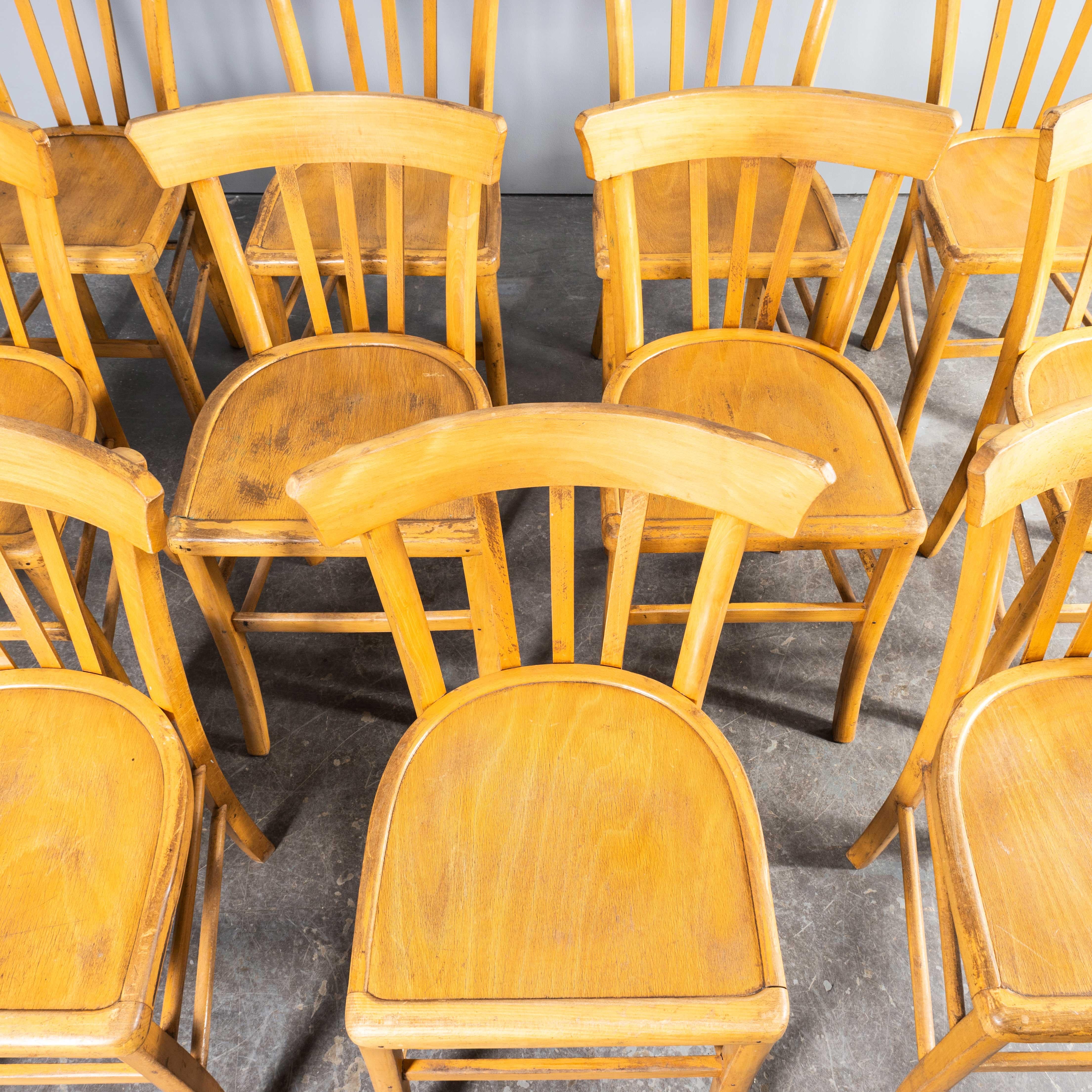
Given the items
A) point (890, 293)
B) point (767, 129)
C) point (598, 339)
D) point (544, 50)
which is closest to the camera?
point (767, 129)

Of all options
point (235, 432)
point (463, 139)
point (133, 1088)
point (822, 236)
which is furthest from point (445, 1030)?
point (822, 236)

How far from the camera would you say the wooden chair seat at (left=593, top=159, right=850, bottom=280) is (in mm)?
1655

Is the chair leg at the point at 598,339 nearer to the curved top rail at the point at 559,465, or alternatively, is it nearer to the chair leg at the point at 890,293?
the chair leg at the point at 890,293

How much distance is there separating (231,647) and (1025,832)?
4.01 feet

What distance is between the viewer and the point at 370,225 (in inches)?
69.4

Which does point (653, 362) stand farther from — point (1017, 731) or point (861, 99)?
point (1017, 731)

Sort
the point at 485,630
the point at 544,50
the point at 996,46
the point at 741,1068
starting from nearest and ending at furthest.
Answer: the point at 741,1068
the point at 485,630
the point at 996,46
the point at 544,50

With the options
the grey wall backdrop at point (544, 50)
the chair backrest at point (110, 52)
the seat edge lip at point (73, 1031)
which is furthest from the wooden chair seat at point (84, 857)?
the grey wall backdrop at point (544, 50)

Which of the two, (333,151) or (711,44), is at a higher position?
(711,44)

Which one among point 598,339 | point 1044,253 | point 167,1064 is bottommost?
point 167,1064

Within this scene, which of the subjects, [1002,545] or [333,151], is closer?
[1002,545]

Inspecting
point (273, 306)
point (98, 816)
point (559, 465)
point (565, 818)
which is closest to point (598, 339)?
point (273, 306)

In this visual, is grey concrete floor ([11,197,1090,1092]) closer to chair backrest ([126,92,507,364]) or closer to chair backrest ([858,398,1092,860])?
chair backrest ([858,398,1092,860])

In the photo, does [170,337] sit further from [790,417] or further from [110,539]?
[790,417]
